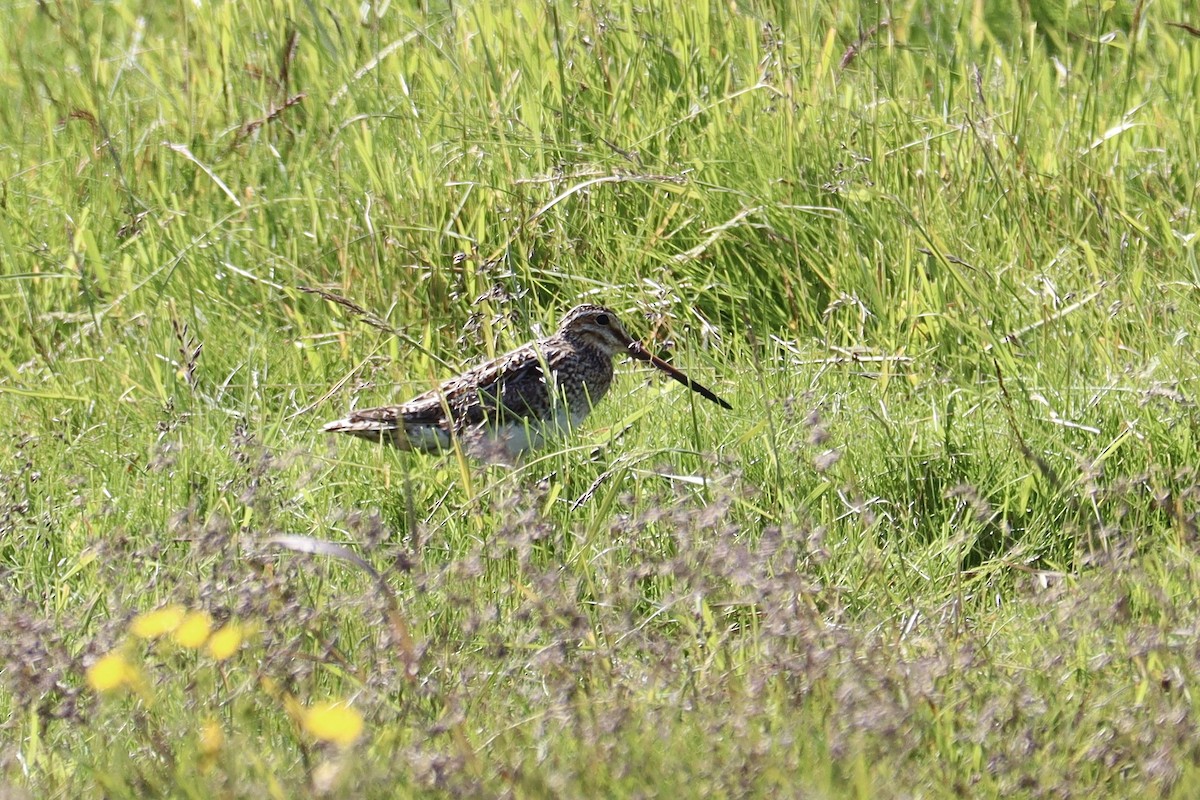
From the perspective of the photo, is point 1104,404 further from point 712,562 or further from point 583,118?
point 583,118

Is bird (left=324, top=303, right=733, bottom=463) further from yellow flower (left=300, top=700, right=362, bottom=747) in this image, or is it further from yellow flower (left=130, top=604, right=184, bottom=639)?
yellow flower (left=300, top=700, right=362, bottom=747)

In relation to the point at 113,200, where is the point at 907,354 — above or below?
below

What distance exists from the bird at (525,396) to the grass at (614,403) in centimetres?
9

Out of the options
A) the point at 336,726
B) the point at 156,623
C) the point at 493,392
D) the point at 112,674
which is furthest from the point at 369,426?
the point at 336,726

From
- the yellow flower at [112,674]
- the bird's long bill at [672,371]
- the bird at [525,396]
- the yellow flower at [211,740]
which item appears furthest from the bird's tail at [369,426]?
the yellow flower at [112,674]

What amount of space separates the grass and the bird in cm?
9

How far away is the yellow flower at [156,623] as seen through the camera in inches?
116

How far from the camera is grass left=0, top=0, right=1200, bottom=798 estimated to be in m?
2.97

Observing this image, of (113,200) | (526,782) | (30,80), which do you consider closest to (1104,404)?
(526,782)

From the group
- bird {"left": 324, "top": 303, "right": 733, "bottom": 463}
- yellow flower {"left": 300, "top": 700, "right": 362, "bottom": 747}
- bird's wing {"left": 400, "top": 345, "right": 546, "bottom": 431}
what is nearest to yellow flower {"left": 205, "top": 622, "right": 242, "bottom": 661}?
yellow flower {"left": 300, "top": 700, "right": 362, "bottom": 747}

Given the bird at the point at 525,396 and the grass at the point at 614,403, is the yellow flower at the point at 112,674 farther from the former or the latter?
the bird at the point at 525,396

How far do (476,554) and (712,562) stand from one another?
746mm

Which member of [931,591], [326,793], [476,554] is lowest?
[931,591]

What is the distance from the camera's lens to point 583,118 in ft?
18.6
